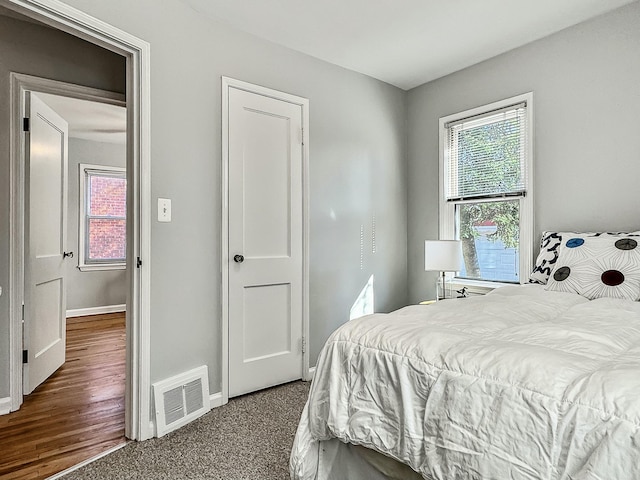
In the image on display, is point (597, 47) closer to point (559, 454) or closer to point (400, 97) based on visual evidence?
point (400, 97)

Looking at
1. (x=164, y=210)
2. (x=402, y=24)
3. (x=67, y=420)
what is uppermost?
(x=402, y=24)

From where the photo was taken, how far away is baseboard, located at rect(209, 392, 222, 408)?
2.53m

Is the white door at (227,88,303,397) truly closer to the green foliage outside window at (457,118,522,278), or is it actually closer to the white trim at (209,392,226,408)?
the white trim at (209,392,226,408)

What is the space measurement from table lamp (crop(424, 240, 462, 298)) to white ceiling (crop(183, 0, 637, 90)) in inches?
58.0

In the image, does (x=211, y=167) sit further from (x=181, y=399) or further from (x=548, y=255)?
(x=548, y=255)

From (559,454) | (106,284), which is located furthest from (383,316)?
(106,284)

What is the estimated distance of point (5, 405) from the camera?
8.02 feet

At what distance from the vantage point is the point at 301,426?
1515mm

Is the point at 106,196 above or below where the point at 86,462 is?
above

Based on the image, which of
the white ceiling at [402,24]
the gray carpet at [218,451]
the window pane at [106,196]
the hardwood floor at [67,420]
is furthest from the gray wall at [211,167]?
the window pane at [106,196]

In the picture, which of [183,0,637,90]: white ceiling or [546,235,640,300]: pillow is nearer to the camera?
[546,235,640,300]: pillow

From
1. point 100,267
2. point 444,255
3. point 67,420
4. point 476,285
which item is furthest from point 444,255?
point 100,267

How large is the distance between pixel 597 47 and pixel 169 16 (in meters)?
2.69

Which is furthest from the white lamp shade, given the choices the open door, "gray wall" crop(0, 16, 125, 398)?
the open door
